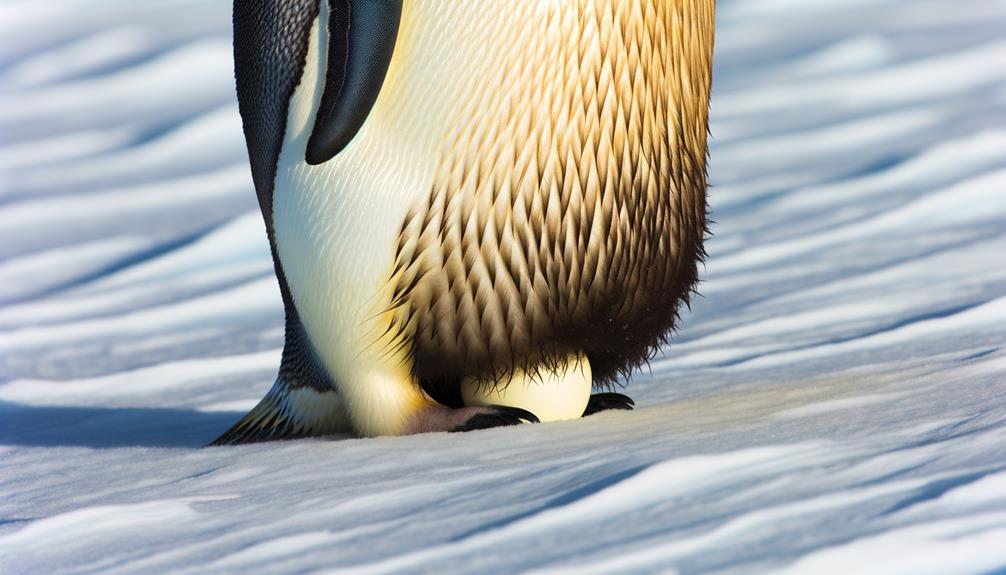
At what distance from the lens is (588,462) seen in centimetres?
195

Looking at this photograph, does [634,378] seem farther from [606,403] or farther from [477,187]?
[477,187]

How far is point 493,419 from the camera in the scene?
8.17ft

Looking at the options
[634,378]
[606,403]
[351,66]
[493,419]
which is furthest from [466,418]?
[634,378]

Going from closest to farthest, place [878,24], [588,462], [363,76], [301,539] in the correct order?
[301,539] → [588,462] → [363,76] → [878,24]

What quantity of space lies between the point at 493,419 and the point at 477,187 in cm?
37

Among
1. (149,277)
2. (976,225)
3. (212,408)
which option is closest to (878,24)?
(976,225)

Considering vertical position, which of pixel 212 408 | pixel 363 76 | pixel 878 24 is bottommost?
pixel 212 408

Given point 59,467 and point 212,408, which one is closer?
point 59,467

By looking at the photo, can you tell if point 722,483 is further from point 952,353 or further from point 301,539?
point 952,353

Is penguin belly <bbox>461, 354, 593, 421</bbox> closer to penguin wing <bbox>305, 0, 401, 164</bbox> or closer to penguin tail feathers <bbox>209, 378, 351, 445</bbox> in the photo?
penguin tail feathers <bbox>209, 378, 351, 445</bbox>

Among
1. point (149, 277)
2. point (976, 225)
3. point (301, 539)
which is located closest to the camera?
point (301, 539)

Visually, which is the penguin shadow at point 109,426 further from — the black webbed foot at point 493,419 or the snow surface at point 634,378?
the black webbed foot at point 493,419

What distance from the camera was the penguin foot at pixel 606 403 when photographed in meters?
2.68

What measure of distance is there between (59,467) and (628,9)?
1.16m
